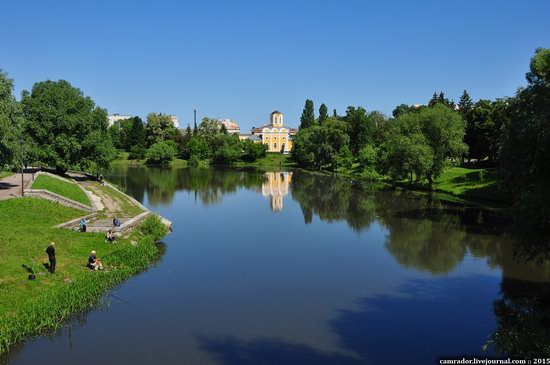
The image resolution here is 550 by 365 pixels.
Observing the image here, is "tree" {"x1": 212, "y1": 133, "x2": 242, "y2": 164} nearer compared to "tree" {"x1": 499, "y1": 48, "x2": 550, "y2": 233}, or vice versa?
"tree" {"x1": 499, "y1": 48, "x2": 550, "y2": 233}

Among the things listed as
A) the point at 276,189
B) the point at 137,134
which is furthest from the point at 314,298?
the point at 137,134

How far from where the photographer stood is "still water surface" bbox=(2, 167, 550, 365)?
1530 cm

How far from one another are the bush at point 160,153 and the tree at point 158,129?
10.0 m

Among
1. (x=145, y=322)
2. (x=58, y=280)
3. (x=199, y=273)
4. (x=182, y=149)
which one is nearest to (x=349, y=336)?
(x=145, y=322)

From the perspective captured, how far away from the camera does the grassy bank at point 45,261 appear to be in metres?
16.8

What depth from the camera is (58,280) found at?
2027 centimetres

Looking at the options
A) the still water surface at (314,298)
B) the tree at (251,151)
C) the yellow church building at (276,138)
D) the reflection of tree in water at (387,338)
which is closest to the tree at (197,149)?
the tree at (251,151)

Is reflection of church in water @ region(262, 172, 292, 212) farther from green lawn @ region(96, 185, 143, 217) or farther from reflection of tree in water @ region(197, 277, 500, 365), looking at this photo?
reflection of tree in water @ region(197, 277, 500, 365)

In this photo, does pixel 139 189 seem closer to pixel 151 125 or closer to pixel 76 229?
pixel 76 229

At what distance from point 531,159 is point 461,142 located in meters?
39.7

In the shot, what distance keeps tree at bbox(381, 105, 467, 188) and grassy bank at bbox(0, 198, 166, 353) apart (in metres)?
34.0

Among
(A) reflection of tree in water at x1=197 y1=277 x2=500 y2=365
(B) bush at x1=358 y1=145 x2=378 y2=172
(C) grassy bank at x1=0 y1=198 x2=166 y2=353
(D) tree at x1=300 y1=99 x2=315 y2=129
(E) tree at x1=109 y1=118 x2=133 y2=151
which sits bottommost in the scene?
(A) reflection of tree in water at x1=197 y1=277 x2=500 y2=365

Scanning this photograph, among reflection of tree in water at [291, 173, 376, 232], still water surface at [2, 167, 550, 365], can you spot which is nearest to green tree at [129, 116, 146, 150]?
reflection of tree in water at [291, 173, 376, 232]

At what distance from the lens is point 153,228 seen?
105 ft
